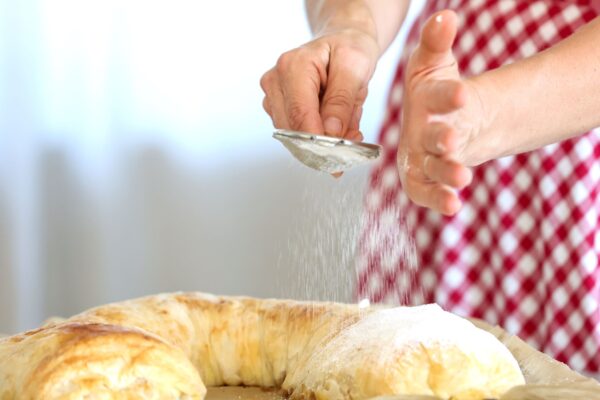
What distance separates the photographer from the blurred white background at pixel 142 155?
5.82 ft

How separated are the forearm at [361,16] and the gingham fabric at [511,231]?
2.3 inches

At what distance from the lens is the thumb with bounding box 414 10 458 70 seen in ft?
2.22

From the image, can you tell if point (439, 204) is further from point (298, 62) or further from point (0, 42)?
point (0, 42)

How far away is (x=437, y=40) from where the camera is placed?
696 mm

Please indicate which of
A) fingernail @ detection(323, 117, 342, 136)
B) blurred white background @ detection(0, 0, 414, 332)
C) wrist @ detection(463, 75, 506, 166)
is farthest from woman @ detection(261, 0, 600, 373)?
blurred white background @ detection(0, 0, 414, 332)

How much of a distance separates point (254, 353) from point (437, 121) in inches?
12.9

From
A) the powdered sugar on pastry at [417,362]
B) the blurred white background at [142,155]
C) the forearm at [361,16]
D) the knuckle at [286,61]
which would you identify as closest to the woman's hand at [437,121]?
the powdered sugar on pastry at [417,362]

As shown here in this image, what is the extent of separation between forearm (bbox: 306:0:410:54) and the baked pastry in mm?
322

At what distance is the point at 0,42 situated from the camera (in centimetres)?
179

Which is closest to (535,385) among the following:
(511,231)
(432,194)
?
(432,194)

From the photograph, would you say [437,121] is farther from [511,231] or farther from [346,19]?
[511,231]

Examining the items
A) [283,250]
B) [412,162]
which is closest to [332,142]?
[412,162]

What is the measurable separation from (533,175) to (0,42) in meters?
1.03

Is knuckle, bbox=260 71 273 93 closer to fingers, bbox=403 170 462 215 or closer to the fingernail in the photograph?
the fingernail
